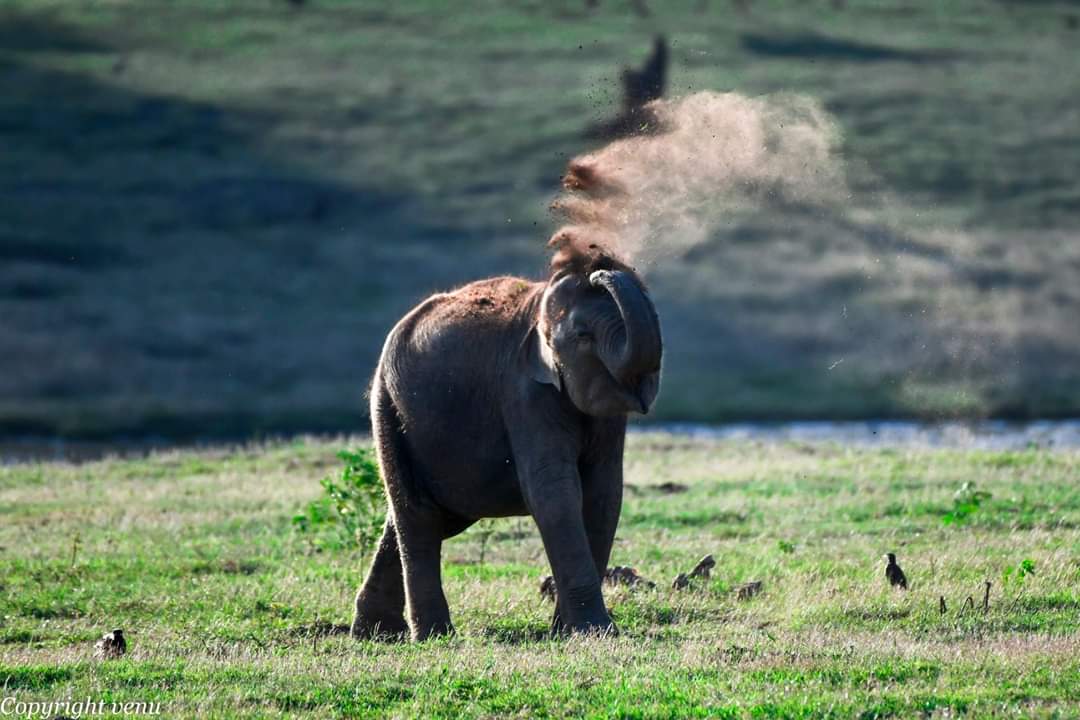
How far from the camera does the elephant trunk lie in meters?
12.2

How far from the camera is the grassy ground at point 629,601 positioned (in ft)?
35.5

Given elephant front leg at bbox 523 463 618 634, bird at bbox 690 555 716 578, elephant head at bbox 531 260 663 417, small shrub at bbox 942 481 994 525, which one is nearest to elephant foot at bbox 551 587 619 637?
elephant front leg at bbox 523 463 618 634

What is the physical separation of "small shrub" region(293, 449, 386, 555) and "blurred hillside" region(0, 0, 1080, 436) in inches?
473

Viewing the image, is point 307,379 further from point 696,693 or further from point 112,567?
point 696,693

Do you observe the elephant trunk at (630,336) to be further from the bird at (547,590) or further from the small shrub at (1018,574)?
the small shrub at (1018,574)

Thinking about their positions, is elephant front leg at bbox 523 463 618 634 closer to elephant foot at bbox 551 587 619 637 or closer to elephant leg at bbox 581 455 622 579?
elephant foot at bbox 551 587 619 637

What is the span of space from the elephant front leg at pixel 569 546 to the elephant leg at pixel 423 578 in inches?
54.5

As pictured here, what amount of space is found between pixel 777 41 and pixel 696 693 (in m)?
60.5

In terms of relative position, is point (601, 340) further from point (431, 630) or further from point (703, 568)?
point (703, 568)

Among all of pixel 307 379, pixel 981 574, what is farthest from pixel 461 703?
pixel 307 379

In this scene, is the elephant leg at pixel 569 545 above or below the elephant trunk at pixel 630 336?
below

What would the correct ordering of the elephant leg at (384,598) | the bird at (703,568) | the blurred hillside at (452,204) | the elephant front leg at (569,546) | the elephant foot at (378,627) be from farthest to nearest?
the blurred hillside at (452,204) → the bird at (703,568) → the elephant leg at (384,598) → the elephant foot at (378,627) → the elephant front leg at (569,546)

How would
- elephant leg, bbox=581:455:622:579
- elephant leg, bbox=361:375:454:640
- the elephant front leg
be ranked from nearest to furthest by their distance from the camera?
the elephant front leg
elephant leg, bbox=581:455:622:579
elephant leg, bbox=361:375:454:640

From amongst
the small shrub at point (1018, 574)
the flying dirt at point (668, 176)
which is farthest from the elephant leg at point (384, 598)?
the small shrub at point (1018, 574)
